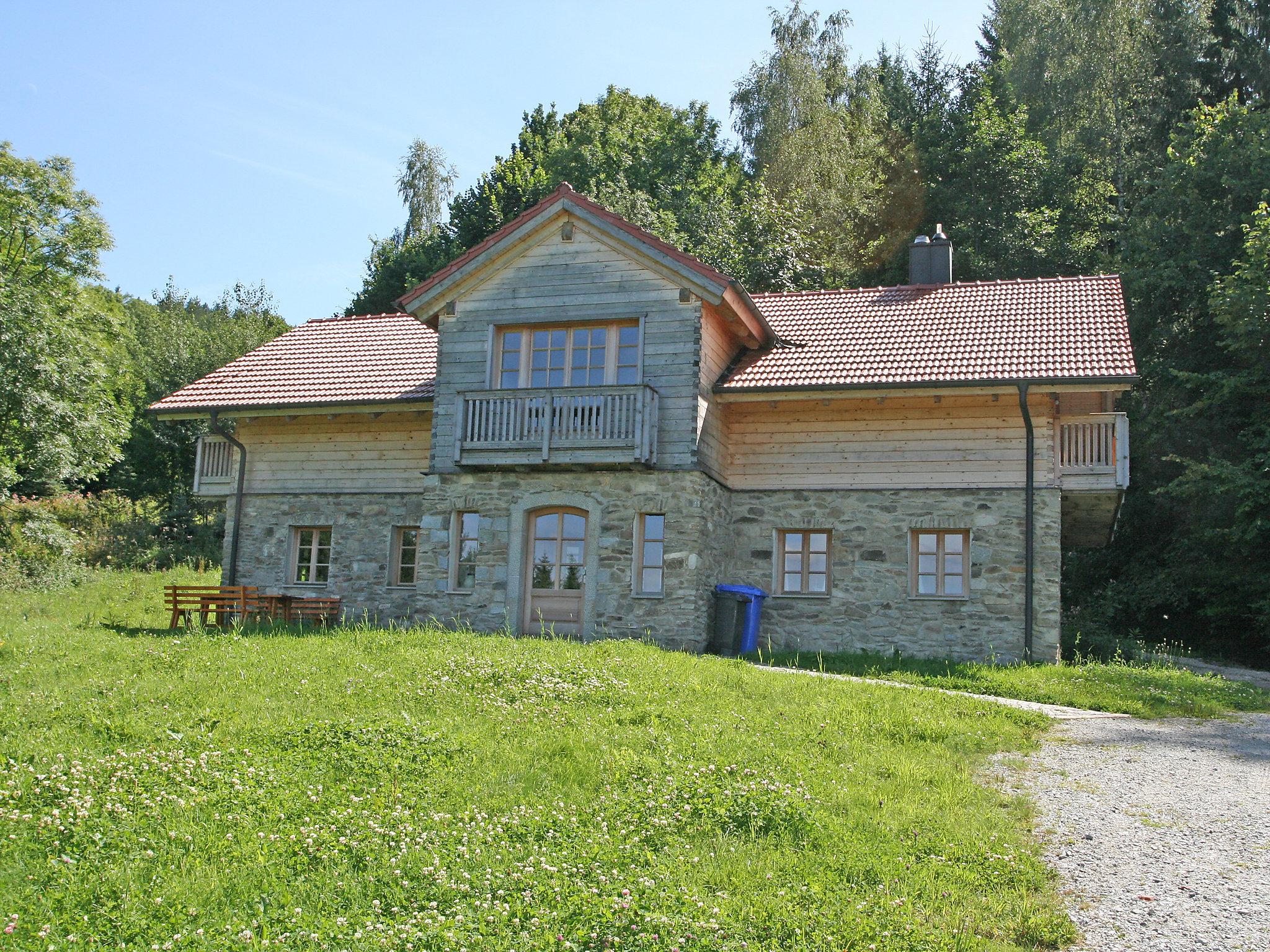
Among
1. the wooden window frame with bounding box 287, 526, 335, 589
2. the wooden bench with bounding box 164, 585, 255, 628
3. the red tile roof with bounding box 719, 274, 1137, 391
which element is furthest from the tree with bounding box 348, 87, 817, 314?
the wooden bench with bounding box 164, 585, 255, 628

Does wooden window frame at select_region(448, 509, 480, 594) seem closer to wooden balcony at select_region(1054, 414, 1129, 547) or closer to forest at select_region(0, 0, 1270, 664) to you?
wooden balcony at select_region(1054, 414, 1129, 547)

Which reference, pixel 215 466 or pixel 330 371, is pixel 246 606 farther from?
pixel 330 371

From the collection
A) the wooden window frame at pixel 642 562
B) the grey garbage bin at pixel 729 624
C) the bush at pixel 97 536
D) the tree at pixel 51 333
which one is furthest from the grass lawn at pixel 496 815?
the tree at pixel 51 333

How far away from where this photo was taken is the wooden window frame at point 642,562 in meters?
16.8

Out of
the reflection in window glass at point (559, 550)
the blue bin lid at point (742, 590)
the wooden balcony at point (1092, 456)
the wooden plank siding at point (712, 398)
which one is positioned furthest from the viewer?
the reflection in window glass at point (559, 550)

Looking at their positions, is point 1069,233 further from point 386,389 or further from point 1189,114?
point 386,389

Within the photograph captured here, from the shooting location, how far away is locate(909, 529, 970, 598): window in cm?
1752

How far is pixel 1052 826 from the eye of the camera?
788cm

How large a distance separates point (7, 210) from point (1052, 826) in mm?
30219

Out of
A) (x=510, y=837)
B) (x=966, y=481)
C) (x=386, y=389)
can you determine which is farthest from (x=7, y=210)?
(x=510, y=837)

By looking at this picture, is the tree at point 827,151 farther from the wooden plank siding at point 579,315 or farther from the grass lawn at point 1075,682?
the grass lawn at point 1075,682

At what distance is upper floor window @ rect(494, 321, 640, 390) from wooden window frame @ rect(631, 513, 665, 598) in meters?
2.15

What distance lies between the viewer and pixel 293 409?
20203mm

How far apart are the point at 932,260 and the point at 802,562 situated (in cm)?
785
